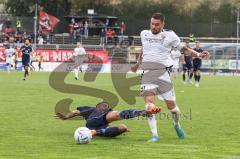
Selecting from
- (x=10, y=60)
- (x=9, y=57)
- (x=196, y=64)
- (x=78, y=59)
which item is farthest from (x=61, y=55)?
(x=196, y=64)

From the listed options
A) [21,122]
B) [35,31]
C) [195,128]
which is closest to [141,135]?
[195,128]

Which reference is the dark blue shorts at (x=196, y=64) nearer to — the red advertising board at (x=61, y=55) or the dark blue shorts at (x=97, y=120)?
the red advertising board at (x=61, y=55)

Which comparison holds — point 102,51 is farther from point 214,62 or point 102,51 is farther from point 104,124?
point 104,124

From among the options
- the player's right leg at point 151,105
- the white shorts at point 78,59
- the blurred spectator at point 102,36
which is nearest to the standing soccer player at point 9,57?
the white shorts at point 78,59

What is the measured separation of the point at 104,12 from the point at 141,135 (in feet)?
187

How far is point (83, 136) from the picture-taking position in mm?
10484

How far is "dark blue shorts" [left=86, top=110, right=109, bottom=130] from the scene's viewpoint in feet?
37.0

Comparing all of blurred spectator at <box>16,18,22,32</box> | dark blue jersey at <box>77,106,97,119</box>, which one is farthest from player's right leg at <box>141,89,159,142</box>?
blurred spectator at <box>16,18,22,32</box>

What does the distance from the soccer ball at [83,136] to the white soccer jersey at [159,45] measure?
6.38 feet

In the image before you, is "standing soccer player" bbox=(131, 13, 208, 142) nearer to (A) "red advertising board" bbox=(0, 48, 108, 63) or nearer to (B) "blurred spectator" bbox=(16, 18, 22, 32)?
(A) "red advertising board" bbox=(0, 48, 108, 63)

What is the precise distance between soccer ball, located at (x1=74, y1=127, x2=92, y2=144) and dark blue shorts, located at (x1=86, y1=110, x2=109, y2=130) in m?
0.69

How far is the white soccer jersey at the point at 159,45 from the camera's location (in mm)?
11383

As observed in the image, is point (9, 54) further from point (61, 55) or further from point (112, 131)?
point (112, 131)

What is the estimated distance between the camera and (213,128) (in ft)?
43.4
